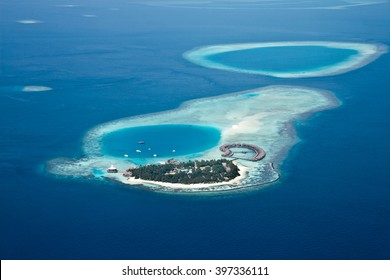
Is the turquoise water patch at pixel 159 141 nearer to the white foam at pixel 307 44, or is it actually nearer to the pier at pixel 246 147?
the pier at pixel 246 147

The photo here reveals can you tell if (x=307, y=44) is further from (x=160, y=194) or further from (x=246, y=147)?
(x=160, y=194)

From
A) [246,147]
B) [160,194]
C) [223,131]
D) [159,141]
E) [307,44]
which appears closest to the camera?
[160,194]

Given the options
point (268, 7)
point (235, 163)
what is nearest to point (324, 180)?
point (235, 163)

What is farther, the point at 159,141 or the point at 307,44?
the point at 307,44

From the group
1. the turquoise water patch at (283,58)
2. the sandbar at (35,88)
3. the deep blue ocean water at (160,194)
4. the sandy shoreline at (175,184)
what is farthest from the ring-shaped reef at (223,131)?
the sandbar at (35,88)

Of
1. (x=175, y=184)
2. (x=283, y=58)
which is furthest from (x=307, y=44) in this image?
(x=175, y=184)

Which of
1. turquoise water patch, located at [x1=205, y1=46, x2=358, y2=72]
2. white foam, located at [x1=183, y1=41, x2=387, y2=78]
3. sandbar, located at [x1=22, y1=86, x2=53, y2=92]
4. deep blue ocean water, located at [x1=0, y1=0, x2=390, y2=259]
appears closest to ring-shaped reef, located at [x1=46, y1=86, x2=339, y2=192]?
deep blue ocean water, located at [x1=0, y1=0, x2=390, y2=259]
